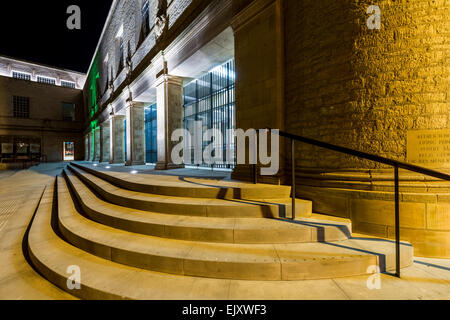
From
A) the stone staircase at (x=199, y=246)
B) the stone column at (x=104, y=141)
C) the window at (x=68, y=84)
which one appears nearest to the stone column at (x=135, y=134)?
the stone column at (x=104, y=141)

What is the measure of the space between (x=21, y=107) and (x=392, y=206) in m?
36.9

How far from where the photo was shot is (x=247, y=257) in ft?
6.85

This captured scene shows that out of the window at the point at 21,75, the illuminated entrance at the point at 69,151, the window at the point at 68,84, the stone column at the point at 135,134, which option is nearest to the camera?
the stone column at the point at 135,134

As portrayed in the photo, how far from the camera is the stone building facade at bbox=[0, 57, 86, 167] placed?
23.2 m

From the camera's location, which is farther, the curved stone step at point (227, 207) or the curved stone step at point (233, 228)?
the curved stone step at point (227, 207)

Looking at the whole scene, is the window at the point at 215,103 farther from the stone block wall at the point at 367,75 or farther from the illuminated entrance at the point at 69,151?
the illuminated entrance at the point at 69,151

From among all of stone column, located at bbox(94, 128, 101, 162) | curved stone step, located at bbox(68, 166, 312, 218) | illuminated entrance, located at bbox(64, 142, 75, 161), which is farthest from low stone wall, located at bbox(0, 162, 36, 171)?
curved stone step, located at bbox(68, 166, 312, 218)

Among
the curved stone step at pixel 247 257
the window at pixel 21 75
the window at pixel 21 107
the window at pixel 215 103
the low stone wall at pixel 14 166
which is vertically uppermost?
the window at pixel 21 75

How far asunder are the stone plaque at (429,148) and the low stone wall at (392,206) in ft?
0.87

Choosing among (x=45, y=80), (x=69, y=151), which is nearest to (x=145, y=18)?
(x=69, y=151)

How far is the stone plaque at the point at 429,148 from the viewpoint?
2.69 m
